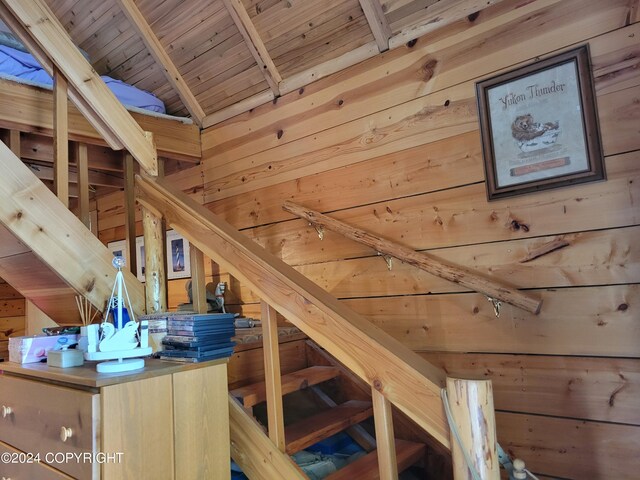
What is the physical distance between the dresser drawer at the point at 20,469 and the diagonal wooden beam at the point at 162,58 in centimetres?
208

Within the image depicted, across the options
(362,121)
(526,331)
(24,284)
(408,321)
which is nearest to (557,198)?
(526,331)

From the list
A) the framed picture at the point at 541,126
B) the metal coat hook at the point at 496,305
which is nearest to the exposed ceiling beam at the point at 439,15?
the framed picture at the point at 541,126

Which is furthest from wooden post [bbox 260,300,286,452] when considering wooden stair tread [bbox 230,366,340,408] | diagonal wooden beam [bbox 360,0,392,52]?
diagonal wooden beam [bbox 360,0,392,52]

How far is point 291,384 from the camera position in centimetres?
184

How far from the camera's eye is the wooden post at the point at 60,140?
1.53 meters

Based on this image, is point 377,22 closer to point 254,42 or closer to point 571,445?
point 254,42

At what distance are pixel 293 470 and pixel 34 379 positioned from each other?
798mm

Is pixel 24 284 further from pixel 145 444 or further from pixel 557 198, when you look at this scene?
pixel 557 198

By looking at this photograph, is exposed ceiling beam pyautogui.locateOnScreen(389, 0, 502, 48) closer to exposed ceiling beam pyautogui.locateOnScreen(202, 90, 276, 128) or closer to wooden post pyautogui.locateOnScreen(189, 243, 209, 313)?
exposed ceiling beam pyautogui.locateOnScreen(202, 90, 276, 128)

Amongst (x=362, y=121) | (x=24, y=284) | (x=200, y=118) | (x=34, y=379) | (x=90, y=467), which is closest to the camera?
(x=90, y=467)

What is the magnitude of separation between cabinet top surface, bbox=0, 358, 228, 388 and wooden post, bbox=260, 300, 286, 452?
14 cm

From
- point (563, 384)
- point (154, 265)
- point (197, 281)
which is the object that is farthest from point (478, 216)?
point (154, 265)

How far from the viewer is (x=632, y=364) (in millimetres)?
1407

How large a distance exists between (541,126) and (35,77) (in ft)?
7.90
